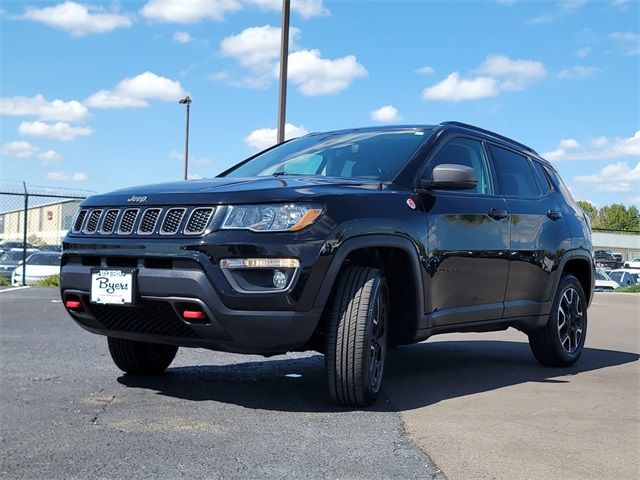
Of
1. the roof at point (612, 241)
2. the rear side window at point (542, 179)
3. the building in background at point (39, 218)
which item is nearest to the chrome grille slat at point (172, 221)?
the rear side window at point (542, 179)

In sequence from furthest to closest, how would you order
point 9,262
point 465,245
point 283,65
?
point 9,262 < point 283,65 < point 465,245

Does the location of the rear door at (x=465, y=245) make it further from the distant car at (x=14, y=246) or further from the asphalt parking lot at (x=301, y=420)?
the distant car at (x=14, y=246)

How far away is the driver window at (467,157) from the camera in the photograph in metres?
5.41

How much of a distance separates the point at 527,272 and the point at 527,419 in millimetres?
1857

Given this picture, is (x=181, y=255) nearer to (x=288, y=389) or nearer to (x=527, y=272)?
(x=288, y=389)

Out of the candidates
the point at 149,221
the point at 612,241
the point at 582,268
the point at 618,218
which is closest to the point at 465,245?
the point at 149,221

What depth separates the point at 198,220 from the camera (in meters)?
4.12

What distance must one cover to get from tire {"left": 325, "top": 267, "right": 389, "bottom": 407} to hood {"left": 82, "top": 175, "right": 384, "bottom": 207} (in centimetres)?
52

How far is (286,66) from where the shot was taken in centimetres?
1422

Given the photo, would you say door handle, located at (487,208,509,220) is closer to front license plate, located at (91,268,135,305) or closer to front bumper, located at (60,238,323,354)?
front bumper, located at (60,238,323,354)

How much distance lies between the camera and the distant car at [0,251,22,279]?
Answer: 19562 mm

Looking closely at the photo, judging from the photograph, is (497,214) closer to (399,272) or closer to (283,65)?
(399,272)

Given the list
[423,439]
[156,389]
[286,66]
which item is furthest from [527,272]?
[286,66]

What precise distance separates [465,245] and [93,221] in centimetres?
246
